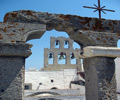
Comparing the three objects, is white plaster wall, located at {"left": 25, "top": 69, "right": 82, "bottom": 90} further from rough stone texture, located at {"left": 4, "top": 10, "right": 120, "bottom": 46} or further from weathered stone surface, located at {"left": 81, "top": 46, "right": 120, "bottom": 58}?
weathered stone surface, located at {"left": 81, "top": 46, "right": 120, "bottom": 58}

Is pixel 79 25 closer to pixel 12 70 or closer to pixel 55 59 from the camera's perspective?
pixel 12 70

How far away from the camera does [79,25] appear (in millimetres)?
4262

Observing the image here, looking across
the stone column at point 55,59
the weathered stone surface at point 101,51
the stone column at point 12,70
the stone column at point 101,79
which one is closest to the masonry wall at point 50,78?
the stone column at point 55,59

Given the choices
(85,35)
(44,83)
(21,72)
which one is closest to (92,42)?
(85,35)

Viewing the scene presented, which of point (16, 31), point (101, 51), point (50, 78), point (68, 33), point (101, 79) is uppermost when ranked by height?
point (68, 33)

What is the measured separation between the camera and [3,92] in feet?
11.3

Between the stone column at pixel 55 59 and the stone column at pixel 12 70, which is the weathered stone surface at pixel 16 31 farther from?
the stone column at pixel 55 59

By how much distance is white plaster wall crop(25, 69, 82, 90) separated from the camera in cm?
1961

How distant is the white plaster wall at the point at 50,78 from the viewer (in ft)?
64.3

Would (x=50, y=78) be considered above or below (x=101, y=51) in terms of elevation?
below

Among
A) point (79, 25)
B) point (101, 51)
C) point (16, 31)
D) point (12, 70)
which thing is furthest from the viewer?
point (79, 25)

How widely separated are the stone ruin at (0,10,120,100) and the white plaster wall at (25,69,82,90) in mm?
15913

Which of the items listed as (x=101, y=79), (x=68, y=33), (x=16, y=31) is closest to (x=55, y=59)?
(x=68, y=33)

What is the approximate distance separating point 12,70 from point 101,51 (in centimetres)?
230
